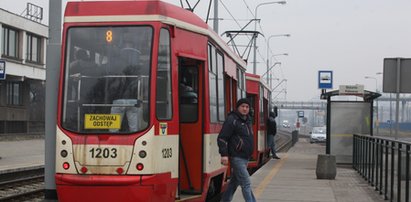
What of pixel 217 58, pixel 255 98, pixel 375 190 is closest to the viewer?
pixel 217 58

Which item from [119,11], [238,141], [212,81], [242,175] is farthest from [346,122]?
A: [119,11]

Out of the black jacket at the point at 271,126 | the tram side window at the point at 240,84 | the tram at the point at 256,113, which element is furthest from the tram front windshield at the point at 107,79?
the black jacket at the point at 271,126

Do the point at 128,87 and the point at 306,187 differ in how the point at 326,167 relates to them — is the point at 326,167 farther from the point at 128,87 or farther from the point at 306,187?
the point at 128,87

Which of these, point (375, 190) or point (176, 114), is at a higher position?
point (176, 114)

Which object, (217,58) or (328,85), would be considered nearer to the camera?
(217,58)

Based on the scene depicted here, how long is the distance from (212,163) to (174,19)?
7.54 ft

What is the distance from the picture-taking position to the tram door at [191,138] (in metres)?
9.06

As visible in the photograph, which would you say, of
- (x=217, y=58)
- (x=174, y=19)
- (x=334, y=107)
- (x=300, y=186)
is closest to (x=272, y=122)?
(x=334, y=107)

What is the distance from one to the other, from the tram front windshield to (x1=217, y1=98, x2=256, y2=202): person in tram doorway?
1340 millimetres

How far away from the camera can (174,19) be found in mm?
8562

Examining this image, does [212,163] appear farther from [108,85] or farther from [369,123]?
[369,123]

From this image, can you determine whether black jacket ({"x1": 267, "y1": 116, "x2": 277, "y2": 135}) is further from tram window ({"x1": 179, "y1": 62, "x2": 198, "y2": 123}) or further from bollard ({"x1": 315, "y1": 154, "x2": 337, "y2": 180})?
tram window ({"x1": 179, "y1": 62, "x2": 198, "y2": 123})

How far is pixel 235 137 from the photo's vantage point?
8.89 m

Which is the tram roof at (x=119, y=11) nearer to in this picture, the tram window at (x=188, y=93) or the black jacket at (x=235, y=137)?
the tram window at (x=188, y=93)
